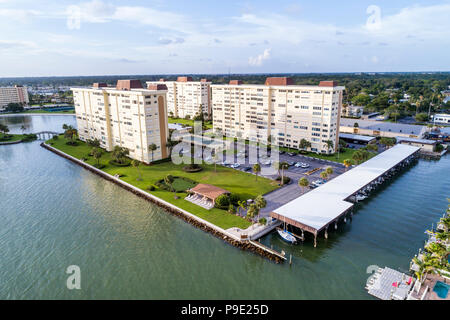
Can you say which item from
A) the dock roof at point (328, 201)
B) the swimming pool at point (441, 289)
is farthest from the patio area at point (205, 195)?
the swimming pool at point (441, 289)

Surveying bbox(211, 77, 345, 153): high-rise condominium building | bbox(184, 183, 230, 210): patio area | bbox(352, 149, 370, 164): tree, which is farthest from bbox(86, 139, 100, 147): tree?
bbox(352, 149, 370, 164): tree

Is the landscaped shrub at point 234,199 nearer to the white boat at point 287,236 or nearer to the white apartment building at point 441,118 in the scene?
the white boat at point 287,236

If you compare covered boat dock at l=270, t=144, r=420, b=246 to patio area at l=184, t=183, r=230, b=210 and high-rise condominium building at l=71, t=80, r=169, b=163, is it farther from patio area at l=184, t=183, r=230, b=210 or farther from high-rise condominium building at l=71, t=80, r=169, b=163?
high-rise condominium building at l=71, t=80, r=169, b=163

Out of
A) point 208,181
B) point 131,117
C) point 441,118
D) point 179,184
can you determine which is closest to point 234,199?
point 208,181

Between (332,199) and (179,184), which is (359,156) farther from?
(179,184)

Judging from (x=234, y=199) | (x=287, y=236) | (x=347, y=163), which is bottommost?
(x=287, y=236)
